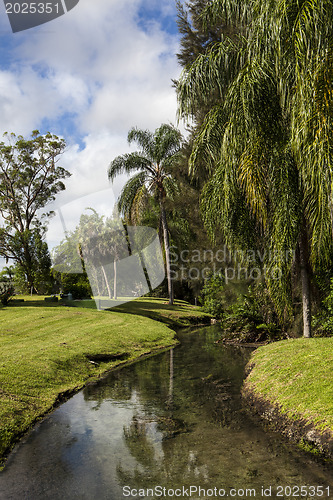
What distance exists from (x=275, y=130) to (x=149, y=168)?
20.0 meters

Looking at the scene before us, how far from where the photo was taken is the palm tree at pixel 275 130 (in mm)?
7281

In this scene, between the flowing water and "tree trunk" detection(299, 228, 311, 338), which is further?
"tree trunk" detection(299, 228, 311, 338)

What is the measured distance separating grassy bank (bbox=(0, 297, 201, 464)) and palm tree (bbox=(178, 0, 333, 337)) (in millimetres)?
5820

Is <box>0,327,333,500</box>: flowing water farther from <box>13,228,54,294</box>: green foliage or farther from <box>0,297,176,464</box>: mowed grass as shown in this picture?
<box>13,228,54,294</box>: green foliage

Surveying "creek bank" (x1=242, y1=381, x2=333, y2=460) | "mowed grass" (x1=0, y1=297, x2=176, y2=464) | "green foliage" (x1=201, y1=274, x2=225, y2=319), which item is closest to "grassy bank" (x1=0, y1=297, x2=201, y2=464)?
"mowed grass" (x1=0, y1=297, x2=176, y2=464)

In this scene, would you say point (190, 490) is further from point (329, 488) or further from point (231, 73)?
point (231, 73)

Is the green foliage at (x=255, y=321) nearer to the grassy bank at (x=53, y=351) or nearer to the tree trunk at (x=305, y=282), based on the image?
the grassy bank at (x=53, y=351)

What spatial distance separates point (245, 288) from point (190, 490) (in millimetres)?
16141

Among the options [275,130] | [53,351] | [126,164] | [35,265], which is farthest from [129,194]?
[275,130]

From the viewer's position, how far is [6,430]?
22.4 feet

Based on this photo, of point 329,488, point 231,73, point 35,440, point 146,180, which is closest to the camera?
point 329,488

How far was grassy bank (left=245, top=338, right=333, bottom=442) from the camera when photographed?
6418mm

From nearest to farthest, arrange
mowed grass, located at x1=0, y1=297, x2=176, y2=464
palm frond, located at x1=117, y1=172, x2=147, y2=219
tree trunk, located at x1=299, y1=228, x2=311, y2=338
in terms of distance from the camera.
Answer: mowed grass, located at x1=0, y1=297, x2=176, y2=464 < tree trunk, located at x1=299, y1=228, x2=311, y2=338 < palm frond, located at x1=117, y1=172, x2=147, y2=219

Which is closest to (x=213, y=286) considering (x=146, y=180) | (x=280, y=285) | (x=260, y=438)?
(x=146, y=180)
